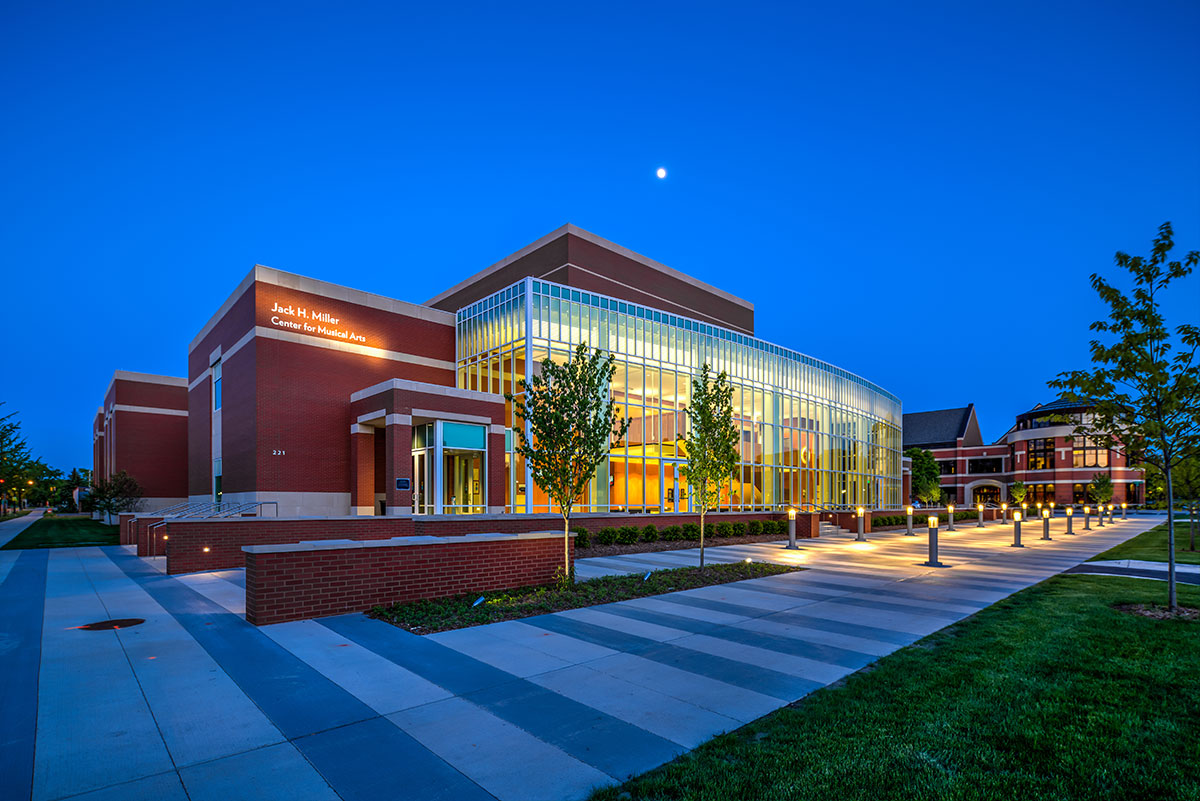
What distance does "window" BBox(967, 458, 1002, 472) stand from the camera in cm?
9800

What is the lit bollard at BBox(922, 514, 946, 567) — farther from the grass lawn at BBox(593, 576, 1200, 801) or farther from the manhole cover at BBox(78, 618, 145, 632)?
the manhole cover at BBox(78, 618, 145, 632)

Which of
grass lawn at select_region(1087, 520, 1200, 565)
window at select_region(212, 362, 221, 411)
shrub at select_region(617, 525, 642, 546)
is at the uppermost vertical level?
window at select_region(212, 362, 221, 411)

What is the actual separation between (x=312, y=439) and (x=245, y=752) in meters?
25.3

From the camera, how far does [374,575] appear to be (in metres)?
10.3

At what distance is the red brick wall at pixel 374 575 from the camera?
9.27m

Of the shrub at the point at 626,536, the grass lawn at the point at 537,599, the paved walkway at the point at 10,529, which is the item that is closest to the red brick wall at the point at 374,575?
the grass lawn at the point at 537,599

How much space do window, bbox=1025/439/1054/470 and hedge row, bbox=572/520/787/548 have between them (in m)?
79.7

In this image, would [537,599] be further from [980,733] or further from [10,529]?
[10,529]

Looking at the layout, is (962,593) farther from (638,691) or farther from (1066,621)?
(638,691)

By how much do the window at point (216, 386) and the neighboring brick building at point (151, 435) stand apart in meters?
16.3

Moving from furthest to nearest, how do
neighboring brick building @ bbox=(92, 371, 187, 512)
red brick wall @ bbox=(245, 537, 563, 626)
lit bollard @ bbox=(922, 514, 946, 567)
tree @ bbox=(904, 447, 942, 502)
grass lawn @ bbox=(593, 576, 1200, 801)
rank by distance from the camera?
tree @ bbox=(904, 447, 942, 502), neighboring brick building @ bbox=(92, 371, 187, 512), lit bollard @ bbox=(922, 514, 946, 567), red brick wall @ bbox=(245, 537, 563, 626), grass lawn @ bbox=(593, 576, 1200, 801)

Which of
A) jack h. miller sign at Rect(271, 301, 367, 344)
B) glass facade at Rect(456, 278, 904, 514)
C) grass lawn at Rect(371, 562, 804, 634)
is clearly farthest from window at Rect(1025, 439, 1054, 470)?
jack h. miller sign at Rect(271, 301, 367, 344)

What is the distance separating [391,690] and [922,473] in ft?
283

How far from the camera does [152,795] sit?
4230 mm
